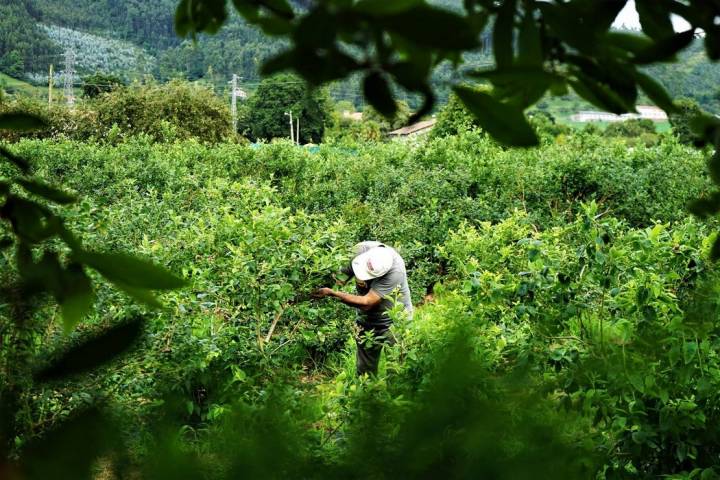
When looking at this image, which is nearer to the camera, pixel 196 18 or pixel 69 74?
pixel 196 18

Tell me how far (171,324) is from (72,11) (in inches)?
3711

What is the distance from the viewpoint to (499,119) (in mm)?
569

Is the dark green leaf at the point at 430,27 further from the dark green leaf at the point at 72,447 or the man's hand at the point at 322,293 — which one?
the man's hand at the point at 322,293

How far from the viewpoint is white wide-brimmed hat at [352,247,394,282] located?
18.7 feet

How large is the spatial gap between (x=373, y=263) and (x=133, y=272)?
511 centimetres

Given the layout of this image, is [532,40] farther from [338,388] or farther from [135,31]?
[135,31]

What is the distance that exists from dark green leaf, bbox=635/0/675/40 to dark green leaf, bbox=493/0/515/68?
0.61 feet

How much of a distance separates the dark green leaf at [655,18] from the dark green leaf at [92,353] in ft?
1.75

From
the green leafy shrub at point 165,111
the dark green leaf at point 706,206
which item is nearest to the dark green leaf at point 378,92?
the dark green leaf at point 706,206

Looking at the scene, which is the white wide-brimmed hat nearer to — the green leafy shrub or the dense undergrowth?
the dense undergrowth

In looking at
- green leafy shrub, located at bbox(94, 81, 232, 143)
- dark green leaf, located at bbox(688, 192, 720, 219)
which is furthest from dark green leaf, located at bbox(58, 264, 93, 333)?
green leafy shrub, located at bbox(94, 81, 232, 143)

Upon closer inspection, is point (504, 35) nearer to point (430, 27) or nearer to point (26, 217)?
point (430, 27)

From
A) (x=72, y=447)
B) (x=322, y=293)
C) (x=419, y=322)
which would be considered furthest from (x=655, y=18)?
(x=322, y=293)

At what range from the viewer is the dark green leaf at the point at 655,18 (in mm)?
777
